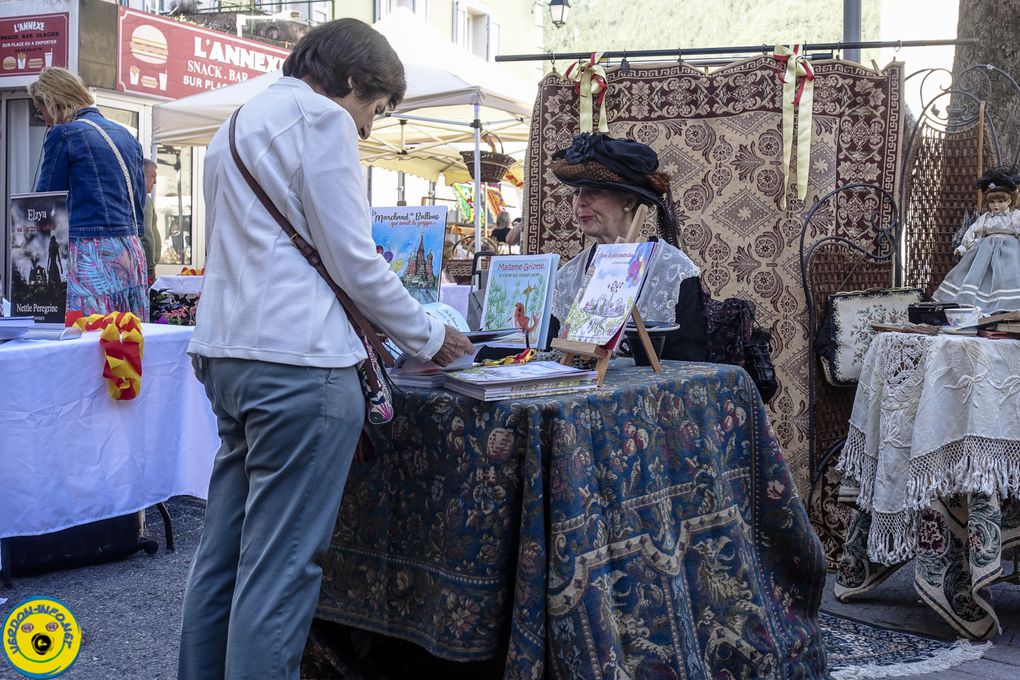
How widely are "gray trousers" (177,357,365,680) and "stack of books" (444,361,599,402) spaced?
301mm

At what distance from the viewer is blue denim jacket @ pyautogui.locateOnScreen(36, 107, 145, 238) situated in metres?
4.74

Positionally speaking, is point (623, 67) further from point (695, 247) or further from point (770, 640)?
point (770, 640)

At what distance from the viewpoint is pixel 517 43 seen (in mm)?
24500

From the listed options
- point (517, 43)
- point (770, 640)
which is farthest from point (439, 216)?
point (517, 43)

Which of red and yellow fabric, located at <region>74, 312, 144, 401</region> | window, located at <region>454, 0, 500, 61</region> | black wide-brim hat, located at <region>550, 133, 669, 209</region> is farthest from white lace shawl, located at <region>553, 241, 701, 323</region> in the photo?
window, located at <region>454, 0, 500, 61</region>

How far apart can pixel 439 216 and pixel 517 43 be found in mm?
22554

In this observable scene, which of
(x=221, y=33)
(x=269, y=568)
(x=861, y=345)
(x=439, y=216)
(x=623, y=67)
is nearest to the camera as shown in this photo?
(x=269, y=568)

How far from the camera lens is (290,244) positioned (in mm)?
2320

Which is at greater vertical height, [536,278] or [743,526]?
[536,278]

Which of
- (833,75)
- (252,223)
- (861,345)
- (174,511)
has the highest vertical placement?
(833,75)

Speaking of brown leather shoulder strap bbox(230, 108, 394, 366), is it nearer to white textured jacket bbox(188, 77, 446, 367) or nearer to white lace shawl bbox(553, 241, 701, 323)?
white textured jacket bbox(188, 77, 446, 367)

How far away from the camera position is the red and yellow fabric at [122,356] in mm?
3957

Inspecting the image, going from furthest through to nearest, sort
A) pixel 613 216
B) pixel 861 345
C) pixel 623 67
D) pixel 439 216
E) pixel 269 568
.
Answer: pixel 623 67 < pixel 861 345 < pixel 613 216 < pixel 439 216 < pixel 269 568

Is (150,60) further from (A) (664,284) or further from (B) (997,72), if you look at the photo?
(A) (664,284)
